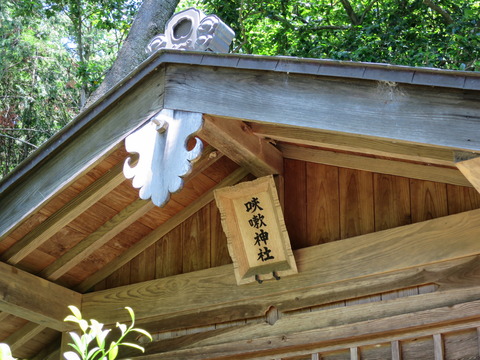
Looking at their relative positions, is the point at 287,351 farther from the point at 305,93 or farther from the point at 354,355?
the point at 305,93

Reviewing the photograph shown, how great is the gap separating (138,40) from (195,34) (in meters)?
6.09

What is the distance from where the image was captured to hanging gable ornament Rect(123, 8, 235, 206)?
3.99 meters

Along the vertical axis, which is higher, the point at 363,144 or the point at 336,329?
the point at 363,144

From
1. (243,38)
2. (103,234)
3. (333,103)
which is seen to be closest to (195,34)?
(333,103)

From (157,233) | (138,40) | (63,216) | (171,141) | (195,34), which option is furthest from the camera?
(138,40)

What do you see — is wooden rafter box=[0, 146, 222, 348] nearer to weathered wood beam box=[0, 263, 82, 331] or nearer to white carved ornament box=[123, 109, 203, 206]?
weathered wood beam box=[0, 263, 82, 331]

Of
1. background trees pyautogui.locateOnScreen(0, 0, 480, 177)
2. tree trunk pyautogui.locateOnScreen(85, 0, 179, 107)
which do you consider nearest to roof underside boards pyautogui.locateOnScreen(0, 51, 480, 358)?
background trees pyautogui.locateOnScreen(0, 0, 480, 177)

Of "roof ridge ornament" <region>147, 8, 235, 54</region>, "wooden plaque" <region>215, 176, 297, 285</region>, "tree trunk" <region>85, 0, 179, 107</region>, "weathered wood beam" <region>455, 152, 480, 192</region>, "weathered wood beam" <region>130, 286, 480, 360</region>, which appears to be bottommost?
"weathered wood beam" <region>130, 286, 480, 360</region>

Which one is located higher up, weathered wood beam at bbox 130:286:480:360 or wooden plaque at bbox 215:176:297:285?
wooden plaque at bbox 215:176:297:285

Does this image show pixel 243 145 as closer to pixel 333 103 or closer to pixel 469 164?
pixel 333 103

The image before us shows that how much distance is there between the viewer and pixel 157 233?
5566 millimetres

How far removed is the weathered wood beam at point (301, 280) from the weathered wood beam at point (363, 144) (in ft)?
1.68

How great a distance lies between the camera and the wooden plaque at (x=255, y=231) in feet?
15.8

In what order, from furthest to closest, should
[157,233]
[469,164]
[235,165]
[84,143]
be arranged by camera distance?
[157,233] → [235,165] → [84,143] → [469,164]
